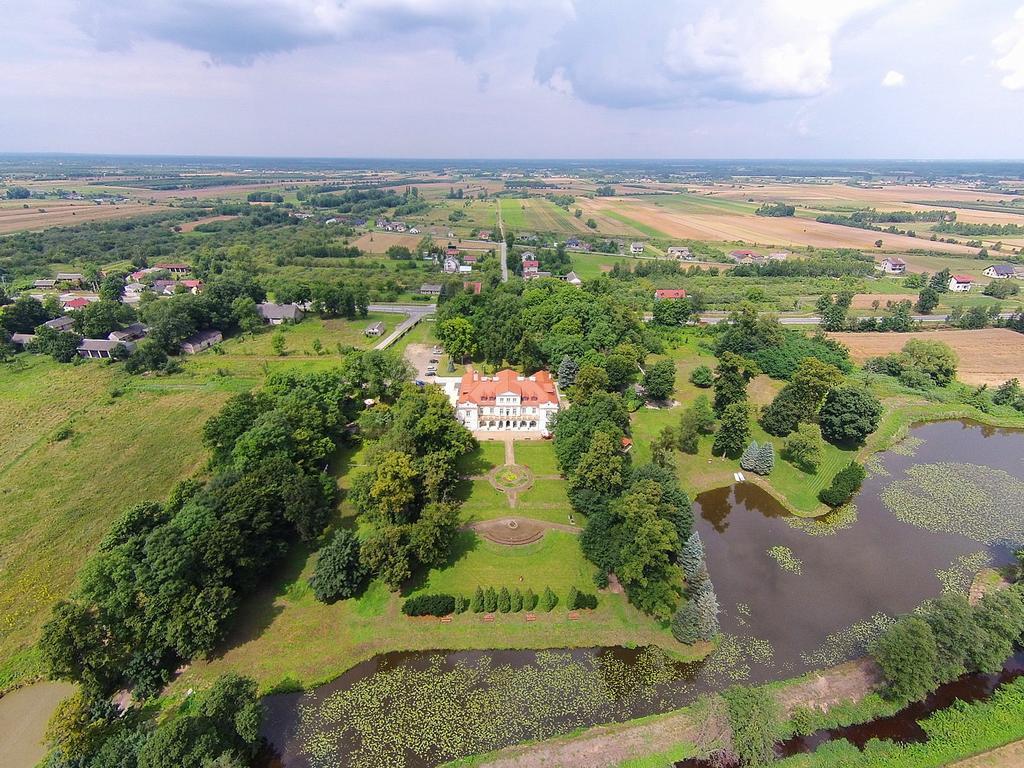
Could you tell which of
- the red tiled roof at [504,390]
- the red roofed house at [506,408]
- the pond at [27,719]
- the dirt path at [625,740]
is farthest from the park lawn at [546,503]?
the pond at [27,719]

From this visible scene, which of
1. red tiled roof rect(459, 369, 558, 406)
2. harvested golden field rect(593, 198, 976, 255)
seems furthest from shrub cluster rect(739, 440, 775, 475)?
harvested golden field rect(593, 198, 976, 255)

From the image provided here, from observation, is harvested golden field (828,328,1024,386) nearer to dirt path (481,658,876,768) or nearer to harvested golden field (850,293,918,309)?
harvested golden field (850,293,918,309)

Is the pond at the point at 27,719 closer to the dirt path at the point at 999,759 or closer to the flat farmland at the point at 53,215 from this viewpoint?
the dirt path at the point at 999,759

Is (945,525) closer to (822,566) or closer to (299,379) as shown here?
(822,566)

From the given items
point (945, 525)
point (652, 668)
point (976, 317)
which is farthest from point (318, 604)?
point (976, 317)

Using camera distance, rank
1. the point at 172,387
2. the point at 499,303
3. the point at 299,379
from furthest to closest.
A: the point at 499,303 < the point at 172,387 < the point at 299,379

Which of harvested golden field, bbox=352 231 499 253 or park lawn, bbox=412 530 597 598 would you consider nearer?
park lawn, bbox=412 530 597 598
